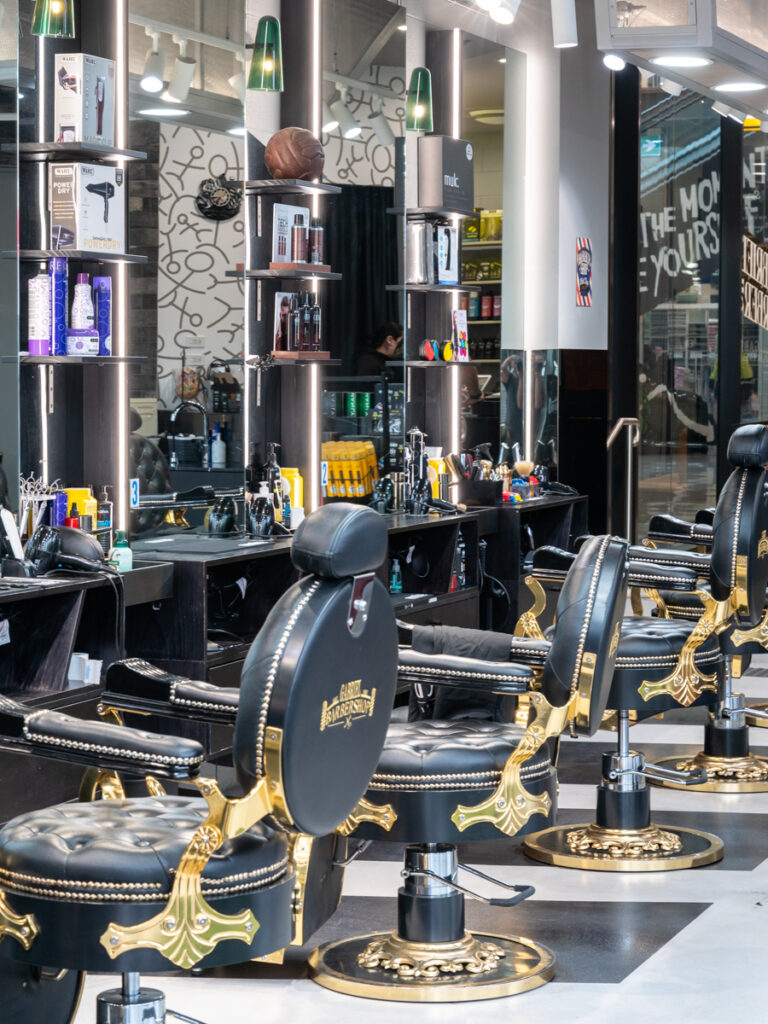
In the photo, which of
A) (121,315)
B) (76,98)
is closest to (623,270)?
(121,315)

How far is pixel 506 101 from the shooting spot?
6.98m

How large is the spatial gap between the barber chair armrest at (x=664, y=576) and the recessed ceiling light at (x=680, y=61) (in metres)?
1.56

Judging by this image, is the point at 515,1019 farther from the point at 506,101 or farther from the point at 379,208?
the point at 506,101

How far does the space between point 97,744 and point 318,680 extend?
0.38m

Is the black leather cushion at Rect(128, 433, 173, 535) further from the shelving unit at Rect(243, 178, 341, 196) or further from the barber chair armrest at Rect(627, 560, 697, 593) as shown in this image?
the barber chair armrest at Rect(627, 560, 697, 593)

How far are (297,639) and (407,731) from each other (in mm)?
1024

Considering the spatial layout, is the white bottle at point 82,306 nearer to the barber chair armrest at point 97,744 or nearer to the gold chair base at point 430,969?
the gold chair base at point 430,969

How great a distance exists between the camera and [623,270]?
8156 mm

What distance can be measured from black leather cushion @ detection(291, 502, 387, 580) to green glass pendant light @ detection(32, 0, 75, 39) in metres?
2.44

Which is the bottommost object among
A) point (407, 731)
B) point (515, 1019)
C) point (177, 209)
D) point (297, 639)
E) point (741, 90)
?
point (515, 1019)

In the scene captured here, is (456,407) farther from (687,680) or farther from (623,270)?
(687,680)

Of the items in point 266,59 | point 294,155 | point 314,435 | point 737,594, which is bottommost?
point 737,594

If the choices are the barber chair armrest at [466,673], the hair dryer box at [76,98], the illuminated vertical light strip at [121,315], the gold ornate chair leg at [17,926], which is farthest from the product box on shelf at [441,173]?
the gold ornate chair leg at [17,926]

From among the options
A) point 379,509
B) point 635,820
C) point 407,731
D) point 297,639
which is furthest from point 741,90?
point 297,639
